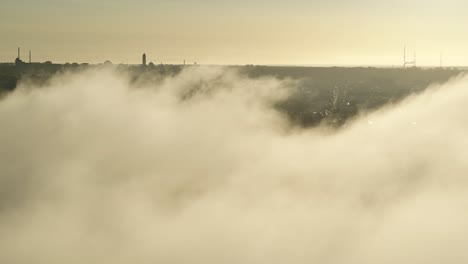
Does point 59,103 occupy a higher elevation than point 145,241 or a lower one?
higher

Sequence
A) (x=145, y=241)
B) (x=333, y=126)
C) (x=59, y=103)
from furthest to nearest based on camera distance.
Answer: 1. (x=59, y=103)
2. (x=333, y=126)
3. (x=145, y=241)

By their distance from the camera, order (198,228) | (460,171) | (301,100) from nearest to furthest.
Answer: (198,228) → (460,171) → (301,100)

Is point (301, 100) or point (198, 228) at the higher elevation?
point (301, 100)

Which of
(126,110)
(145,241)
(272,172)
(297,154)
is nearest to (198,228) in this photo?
(145,241)

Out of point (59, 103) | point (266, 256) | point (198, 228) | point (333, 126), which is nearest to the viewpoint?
point (266, 256)

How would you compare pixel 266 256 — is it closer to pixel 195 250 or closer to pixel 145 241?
pixel 195 250

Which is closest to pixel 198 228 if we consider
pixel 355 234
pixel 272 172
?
pixel 355 234

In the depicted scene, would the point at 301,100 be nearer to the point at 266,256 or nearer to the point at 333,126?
the point at 333,126

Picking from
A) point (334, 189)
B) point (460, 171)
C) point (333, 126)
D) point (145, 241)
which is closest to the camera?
point (145, 241)

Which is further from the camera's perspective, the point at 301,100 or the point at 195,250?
the point at 301,100
